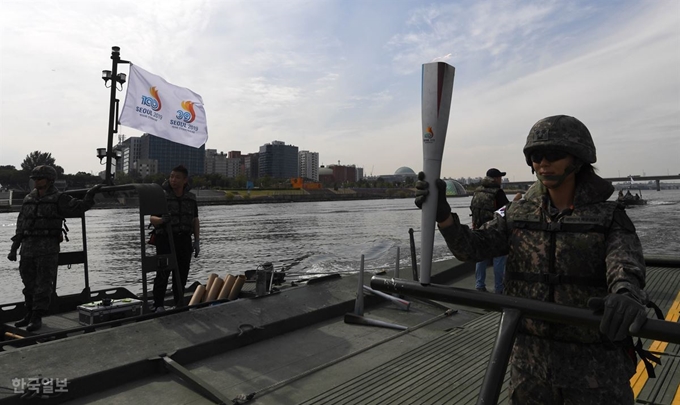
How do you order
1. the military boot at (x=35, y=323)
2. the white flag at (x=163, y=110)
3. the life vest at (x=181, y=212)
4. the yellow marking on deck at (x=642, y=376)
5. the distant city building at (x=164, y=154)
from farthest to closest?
the distant city building at (x=164, y=154) → the white flag at (x=163, y=110) → the life vest at (x=181, y=212) → the military boot at (x=35, y=323) → the yellow marking on deck at (x=642, y=376)

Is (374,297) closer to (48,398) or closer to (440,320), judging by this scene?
(440,320)

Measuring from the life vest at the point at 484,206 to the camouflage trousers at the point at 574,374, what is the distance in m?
5.15

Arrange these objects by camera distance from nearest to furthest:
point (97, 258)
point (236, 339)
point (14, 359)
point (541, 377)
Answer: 1. point (541, 377)
2. point (14, 359)
3. point (236, 339)
4. point (97, 258)

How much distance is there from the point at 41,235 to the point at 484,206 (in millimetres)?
6738

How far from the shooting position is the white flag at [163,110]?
10125 mm

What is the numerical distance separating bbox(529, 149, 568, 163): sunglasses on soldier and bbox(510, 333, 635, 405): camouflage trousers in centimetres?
93

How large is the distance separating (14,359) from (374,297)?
502 centimetres

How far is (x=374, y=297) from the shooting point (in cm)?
754

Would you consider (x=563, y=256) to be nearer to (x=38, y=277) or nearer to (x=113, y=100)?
(x=38, y=277)

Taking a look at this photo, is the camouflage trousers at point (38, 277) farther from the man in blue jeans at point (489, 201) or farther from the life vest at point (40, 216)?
the man in blue jeans at point (489, 201)

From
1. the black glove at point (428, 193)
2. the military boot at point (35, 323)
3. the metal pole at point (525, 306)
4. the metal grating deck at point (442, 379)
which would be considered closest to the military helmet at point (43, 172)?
the military boot at point (35, 323)

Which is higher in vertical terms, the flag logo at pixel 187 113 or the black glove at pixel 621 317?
the flag logo at pixel 187 113

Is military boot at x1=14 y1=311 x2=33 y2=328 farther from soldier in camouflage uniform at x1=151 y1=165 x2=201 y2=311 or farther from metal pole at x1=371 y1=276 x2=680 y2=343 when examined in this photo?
metal pole at x1=371 y1=276 x2=680 y2=343

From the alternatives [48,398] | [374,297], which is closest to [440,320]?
[374,297]
